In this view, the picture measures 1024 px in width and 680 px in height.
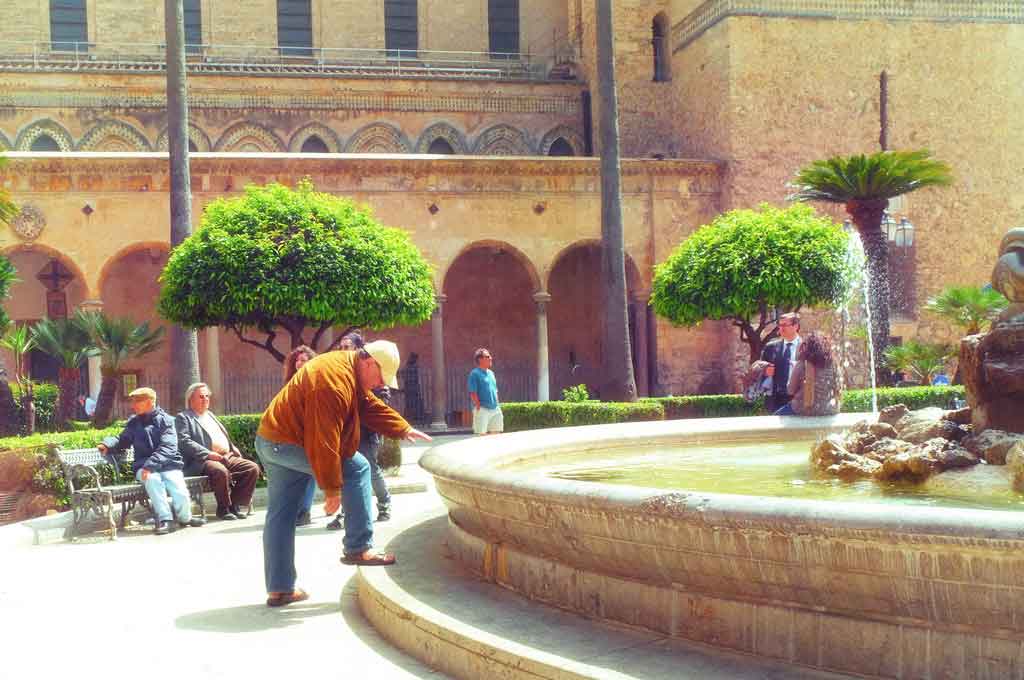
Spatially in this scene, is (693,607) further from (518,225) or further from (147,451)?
(518,225)

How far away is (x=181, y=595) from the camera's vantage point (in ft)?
19.7

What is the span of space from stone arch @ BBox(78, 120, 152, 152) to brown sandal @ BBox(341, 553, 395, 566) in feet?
67.3

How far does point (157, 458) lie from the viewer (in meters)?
8.53

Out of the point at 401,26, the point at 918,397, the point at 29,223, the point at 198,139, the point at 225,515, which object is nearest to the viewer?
the point at 225,515

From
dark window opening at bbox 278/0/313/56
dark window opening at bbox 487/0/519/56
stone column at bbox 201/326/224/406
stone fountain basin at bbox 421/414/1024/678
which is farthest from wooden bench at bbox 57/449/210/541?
dark window opening at bbox 487/0/519/56

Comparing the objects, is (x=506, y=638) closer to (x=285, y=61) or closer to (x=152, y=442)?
(x=152, y=442)

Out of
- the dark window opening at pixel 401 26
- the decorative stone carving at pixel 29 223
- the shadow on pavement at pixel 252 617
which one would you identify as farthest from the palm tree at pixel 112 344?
the dark window opening at pixel 401 26

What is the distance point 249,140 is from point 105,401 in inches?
450

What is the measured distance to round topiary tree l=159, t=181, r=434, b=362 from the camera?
42.7ft

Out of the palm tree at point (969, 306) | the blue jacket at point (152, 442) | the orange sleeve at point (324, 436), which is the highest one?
the palm tree at point (969, 306)

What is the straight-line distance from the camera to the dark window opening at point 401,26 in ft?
93.6

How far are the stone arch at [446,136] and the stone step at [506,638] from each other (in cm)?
2094

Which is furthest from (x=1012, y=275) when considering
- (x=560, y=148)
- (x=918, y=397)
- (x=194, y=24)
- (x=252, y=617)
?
(x=194, y=24)

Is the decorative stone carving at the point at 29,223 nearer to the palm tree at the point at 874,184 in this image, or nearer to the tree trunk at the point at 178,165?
the tree trunk at the point at 178,165
